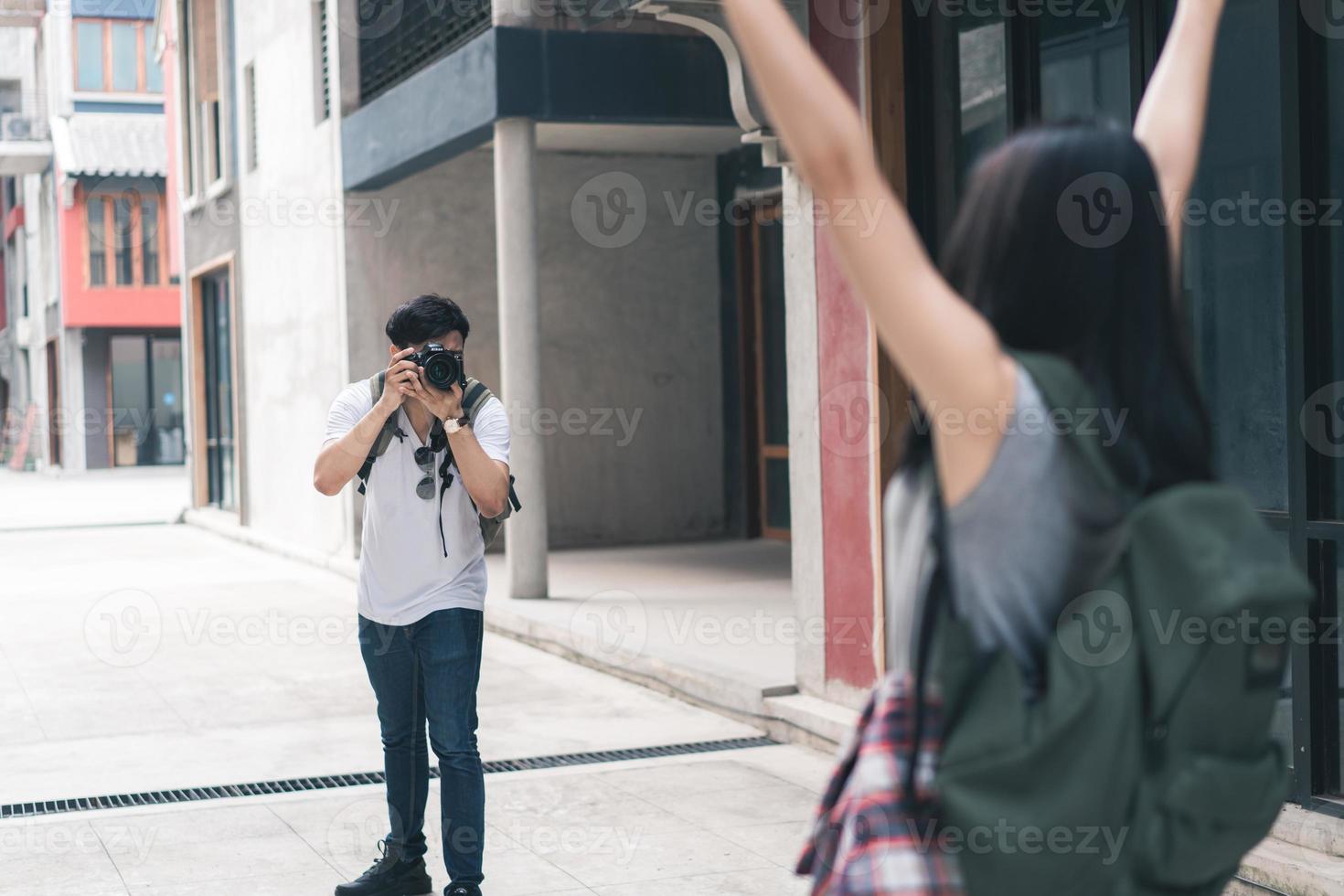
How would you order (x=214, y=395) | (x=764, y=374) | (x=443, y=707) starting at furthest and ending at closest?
(x=214, y=395)
(x=764, y=374)
(x=443, y=707)

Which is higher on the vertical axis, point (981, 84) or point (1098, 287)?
point (981, 84)

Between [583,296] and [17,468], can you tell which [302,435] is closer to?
[583,296]

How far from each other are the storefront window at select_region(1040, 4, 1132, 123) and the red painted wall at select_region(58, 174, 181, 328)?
36221 mm

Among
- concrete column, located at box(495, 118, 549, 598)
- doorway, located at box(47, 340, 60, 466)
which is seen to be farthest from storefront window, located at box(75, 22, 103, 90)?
concrete column, located at box(495, 118, 549, 598)

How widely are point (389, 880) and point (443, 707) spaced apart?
67cm

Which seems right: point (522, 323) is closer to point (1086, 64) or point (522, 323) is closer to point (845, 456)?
point (845, 456)

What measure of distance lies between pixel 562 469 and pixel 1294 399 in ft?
34.2

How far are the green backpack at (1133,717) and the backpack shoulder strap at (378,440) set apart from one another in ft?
10.6

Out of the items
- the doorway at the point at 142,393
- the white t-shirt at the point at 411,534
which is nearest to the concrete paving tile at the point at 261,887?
the white t-shirt at the point at 411,534

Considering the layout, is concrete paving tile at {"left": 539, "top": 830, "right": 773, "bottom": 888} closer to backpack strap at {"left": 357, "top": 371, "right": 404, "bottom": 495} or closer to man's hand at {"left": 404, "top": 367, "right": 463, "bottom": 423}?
backpack strap at {"left": 357, "top": 371, "right": 404, "bottom": 495}

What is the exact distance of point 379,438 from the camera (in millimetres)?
4637

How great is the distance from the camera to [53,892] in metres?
5.02

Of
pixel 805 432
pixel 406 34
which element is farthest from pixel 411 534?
pixel 406 34

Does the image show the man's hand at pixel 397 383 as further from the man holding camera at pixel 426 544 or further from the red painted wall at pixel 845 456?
the red painted wall at pixel 845 456
